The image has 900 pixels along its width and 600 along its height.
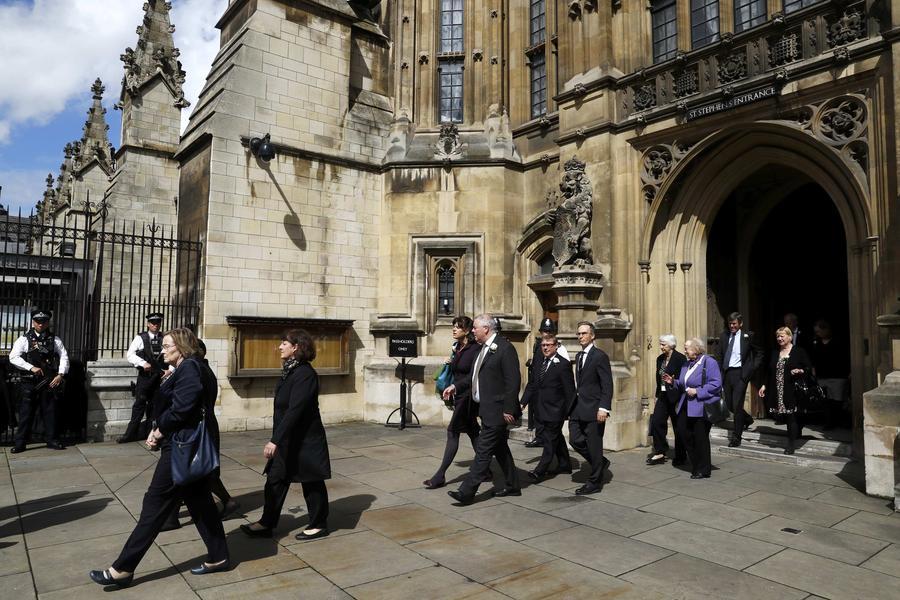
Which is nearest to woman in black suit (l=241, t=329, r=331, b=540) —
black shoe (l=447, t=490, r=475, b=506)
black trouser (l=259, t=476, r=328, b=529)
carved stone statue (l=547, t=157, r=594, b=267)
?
black trouser (l=259, t=476, r=328, b=529)

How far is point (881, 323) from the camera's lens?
253 inches

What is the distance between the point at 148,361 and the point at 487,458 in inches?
218

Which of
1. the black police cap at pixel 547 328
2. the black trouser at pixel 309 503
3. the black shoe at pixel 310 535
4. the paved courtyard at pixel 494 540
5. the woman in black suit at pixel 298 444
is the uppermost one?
the black police cap at pixel 547 328

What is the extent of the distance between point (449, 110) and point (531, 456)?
7.92m

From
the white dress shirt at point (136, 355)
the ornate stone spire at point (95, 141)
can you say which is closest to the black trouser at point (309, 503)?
the white dress shirt at point (136, 355)

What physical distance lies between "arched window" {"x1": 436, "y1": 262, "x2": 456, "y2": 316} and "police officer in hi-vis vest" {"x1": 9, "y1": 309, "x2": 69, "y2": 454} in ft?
21.1

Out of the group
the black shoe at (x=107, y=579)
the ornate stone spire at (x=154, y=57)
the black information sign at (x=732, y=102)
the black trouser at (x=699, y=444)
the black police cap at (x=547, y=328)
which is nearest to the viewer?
the black shoe at (x=107, y=579)

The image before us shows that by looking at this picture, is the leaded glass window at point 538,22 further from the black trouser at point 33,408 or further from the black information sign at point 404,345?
the black trouser at point 33,408

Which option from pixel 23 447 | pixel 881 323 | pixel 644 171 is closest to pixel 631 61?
pixel 644 171

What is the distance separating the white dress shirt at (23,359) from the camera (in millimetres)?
8344

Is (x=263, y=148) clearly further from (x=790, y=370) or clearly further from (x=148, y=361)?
(x=790, y=370)

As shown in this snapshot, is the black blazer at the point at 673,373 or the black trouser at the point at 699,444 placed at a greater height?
the black blazer at the point at 673,373

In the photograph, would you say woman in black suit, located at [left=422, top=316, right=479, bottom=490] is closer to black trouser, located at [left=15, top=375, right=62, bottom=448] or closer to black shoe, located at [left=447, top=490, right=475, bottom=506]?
black shoe, located at [left=447, top=490, right=475, bottom=506]

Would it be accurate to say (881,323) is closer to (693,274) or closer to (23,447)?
(693,274)
